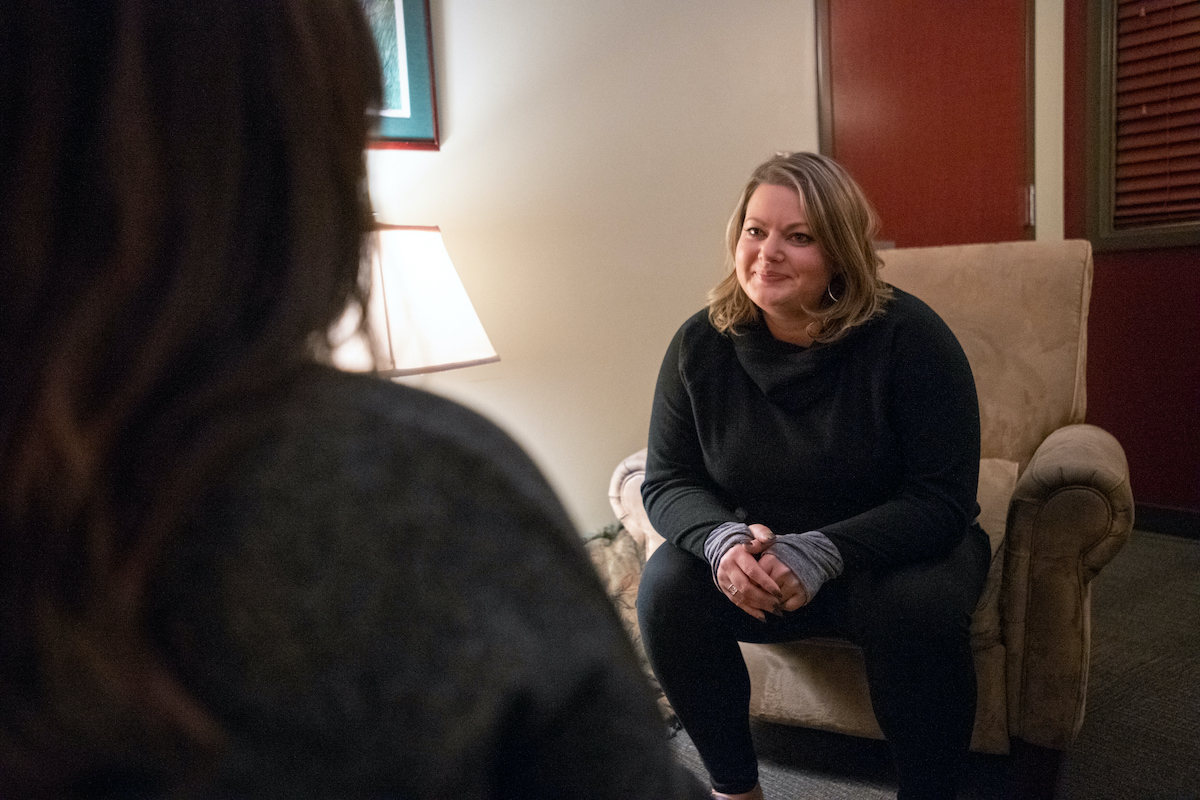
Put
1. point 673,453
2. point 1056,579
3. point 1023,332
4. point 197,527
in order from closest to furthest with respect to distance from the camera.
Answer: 1. point 197,527
2. point 1056,579
3. point 673,453
4. point 1023,332

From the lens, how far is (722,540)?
1.32 metres

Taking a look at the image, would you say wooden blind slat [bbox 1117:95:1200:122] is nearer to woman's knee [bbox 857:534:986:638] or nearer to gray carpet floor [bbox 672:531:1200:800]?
gray carpet floor [bbox 672:531:1200:800]

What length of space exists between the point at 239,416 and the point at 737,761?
1227 millimetres

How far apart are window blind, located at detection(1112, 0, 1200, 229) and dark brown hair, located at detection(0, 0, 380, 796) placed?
2981mm

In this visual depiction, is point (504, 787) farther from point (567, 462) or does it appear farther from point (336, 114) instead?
point (567, 462)

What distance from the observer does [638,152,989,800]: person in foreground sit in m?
1.25

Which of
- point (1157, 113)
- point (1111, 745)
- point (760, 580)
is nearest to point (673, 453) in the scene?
point (760, 580)

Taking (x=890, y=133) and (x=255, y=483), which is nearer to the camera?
(x=255, y=483)

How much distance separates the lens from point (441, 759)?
12.7 inches

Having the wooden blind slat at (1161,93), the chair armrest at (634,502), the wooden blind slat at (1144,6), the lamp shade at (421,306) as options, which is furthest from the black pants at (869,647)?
the wooden blind slat at (1144,6)

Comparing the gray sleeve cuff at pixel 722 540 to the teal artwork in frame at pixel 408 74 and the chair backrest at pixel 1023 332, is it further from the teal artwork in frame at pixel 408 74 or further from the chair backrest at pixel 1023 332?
the teal artwork in frame at pixel 408 74

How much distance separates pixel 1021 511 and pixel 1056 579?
0.12 m

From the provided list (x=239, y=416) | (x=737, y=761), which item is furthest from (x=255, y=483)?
(x=737, y=761)

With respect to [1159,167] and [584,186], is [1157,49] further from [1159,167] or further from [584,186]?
[584,186]
